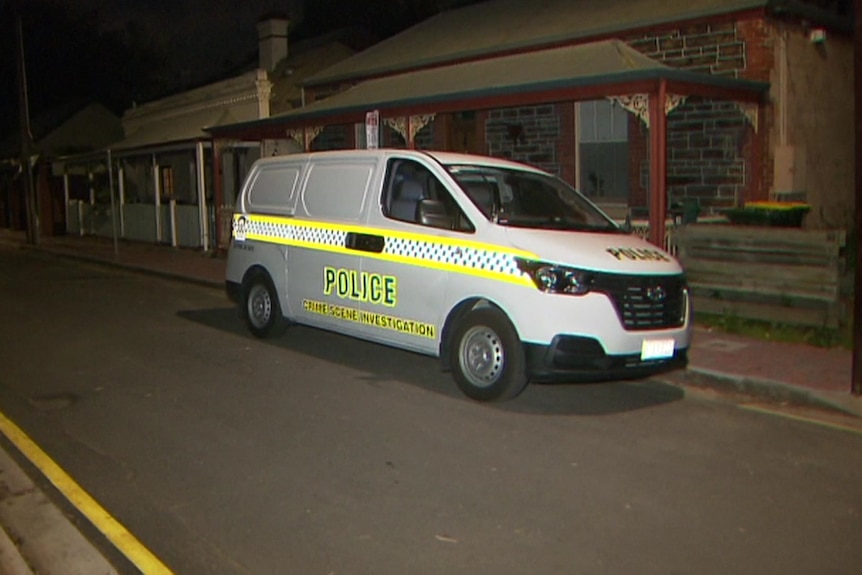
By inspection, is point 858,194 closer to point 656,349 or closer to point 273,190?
point 656,349

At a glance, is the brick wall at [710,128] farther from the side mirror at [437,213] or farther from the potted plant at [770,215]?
the side mirror at [437,213]

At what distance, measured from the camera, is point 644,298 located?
25.0ft

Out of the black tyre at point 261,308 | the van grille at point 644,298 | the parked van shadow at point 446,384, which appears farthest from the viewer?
the black tyre at point 261,308

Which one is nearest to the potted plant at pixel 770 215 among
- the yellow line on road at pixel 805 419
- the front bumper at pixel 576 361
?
the yellow line on road at pixel 805 419

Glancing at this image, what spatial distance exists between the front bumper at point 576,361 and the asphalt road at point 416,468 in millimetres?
346

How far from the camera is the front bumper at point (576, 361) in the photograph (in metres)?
7.34

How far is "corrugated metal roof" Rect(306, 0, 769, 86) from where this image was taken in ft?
51.3

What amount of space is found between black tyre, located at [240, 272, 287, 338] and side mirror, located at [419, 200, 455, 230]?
2813mm

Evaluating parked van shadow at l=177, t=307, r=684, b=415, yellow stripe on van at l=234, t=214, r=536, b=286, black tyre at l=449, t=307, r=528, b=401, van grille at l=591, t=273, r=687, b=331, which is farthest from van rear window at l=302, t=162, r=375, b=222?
van grille at l=591, t=273, r=687, b=331

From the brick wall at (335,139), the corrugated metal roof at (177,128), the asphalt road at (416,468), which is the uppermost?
the corrugated metal roof at (177,128)

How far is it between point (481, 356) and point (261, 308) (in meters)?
3.69

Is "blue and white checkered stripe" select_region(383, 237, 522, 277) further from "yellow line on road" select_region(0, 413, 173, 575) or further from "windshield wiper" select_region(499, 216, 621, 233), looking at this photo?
"yellow line on road" select_region(0, 413, 173, 575)

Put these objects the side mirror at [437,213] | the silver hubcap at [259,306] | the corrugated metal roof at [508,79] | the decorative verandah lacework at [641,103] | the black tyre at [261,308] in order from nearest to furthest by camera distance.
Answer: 1. the side mirror at [437,213]
2. the black tyre at [261,308]
3. the silver hubcap at [259,306]
4. the decorative verandah lacework at [641,103]
5. the corrugated metal roof at [508,79]

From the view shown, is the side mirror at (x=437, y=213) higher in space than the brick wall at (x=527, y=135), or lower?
lower
